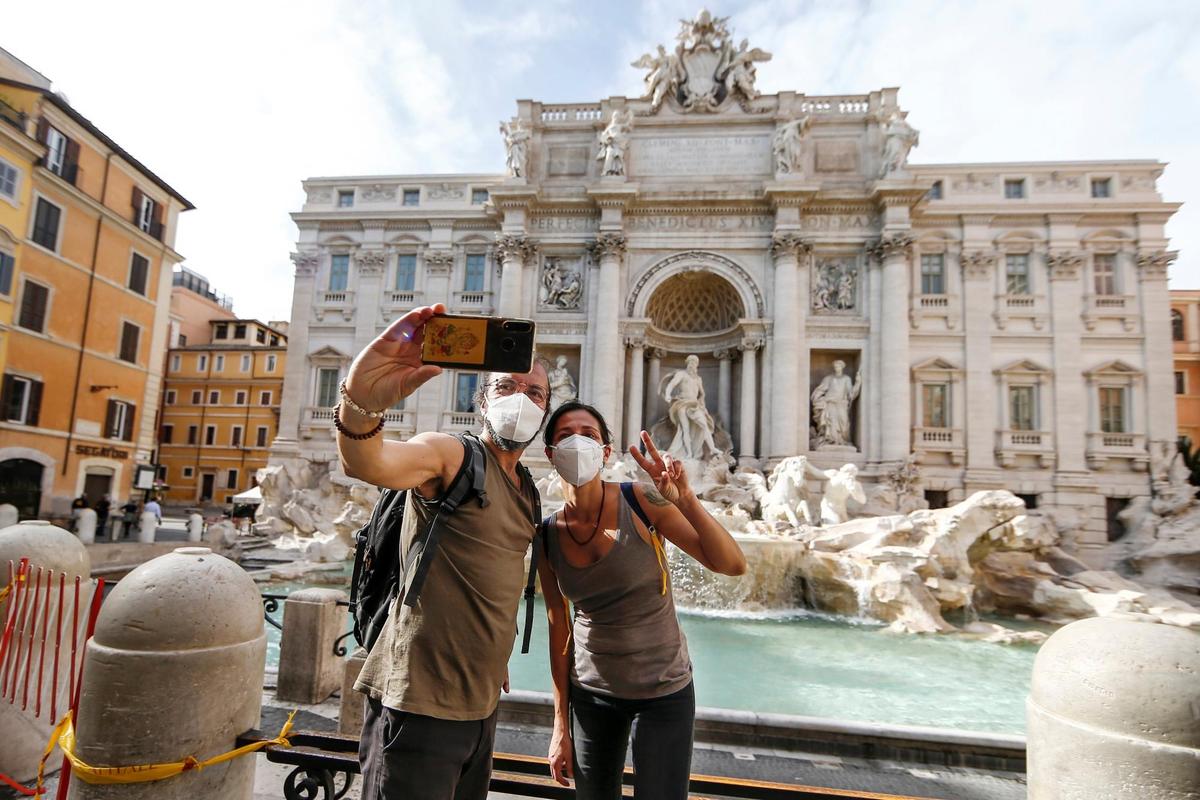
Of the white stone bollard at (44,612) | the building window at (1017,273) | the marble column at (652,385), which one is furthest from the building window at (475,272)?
the white stone bollard at (44,612)

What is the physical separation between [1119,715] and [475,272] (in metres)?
22.0

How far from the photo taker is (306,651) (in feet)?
15.2

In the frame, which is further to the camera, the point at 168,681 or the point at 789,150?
the point at 789,150

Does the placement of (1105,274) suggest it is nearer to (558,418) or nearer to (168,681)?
(558,418)

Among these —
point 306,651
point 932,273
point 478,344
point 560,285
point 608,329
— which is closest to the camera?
point 478,344

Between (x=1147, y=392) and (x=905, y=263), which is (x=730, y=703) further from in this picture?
(x=1147, y=392)

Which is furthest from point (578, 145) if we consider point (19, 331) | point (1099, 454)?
point (1099, 454)

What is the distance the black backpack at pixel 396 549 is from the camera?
1.58 metres

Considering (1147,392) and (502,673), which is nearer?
(502,673)

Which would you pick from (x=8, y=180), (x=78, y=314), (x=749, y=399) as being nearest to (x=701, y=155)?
(x=749, y=399)

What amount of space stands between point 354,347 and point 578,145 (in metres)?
10.9

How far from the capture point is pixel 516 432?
5.93ft

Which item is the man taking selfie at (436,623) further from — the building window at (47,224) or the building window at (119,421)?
the building window at (119,421)

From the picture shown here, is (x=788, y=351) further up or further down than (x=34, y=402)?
further up
